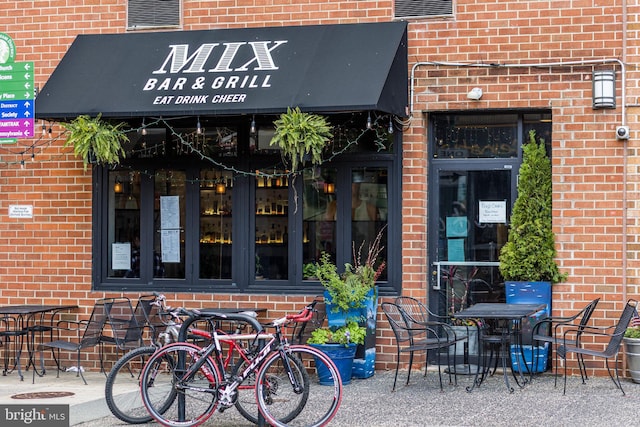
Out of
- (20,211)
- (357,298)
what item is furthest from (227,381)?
(20,211)

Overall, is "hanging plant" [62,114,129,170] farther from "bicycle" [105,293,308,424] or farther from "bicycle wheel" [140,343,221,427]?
"bicycle wheel" [140,343,221,427]

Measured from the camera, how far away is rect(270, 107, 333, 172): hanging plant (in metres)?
10.4

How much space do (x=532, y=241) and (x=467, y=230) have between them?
85cm

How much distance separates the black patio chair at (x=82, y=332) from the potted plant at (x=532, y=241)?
4.56 metres

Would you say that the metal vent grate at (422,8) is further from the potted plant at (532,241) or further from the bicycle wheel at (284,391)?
the bicycle wheel at (284,391)

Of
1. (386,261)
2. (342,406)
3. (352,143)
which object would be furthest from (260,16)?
(342,406)

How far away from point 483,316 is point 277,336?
242 cm

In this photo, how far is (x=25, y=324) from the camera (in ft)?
39.6

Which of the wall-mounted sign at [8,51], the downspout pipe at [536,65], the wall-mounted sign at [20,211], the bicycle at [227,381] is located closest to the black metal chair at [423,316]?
the downspout pipe at [536,65]

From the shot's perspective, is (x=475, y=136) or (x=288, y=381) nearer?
(x=288, y=381)

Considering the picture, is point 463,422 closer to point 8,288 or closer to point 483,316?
point 483,316

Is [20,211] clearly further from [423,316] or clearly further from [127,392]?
[423,316]

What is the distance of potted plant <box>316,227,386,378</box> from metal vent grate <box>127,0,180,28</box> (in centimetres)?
343

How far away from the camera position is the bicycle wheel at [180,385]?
26.0 ft
